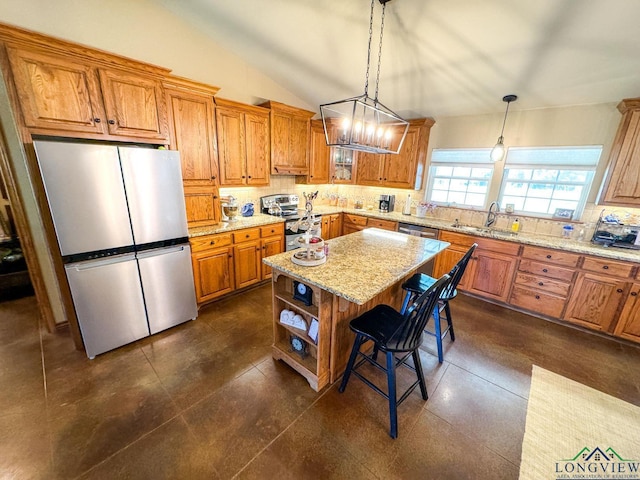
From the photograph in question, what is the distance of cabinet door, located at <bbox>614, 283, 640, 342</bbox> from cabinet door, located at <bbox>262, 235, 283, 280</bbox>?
3968 mm

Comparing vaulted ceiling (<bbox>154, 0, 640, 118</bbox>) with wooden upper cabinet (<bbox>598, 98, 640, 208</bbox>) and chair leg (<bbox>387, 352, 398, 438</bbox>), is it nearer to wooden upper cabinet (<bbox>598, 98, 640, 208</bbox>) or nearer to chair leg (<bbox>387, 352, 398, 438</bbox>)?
wooden upper cabinet (<bbox>598, 98, 640, 208</bbox>)

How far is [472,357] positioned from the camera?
240 centimetres

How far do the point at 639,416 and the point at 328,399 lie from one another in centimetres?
227

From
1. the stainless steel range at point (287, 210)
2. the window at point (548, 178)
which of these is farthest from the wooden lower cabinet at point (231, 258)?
the window at point (548, 178)

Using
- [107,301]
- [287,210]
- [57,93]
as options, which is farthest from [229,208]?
[57,93]

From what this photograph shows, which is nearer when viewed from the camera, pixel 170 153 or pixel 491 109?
pixel 170 153

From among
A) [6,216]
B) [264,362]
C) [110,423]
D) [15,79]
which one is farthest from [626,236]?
[6,216]

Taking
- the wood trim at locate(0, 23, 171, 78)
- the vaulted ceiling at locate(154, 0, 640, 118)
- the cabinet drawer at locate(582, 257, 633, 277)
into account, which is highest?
the vaulted ceiling at locate(154, 0, 640, 118)

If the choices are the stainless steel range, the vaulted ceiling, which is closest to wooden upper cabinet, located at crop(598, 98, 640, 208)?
the vaulted ceiling

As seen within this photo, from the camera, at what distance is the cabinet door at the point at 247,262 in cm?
326

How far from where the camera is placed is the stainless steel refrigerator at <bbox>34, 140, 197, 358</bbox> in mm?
1925

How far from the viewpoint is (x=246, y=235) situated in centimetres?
329

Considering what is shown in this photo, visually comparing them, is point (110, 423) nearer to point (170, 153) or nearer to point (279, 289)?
point (279, 289)

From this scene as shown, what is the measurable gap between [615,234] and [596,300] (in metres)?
0.80
